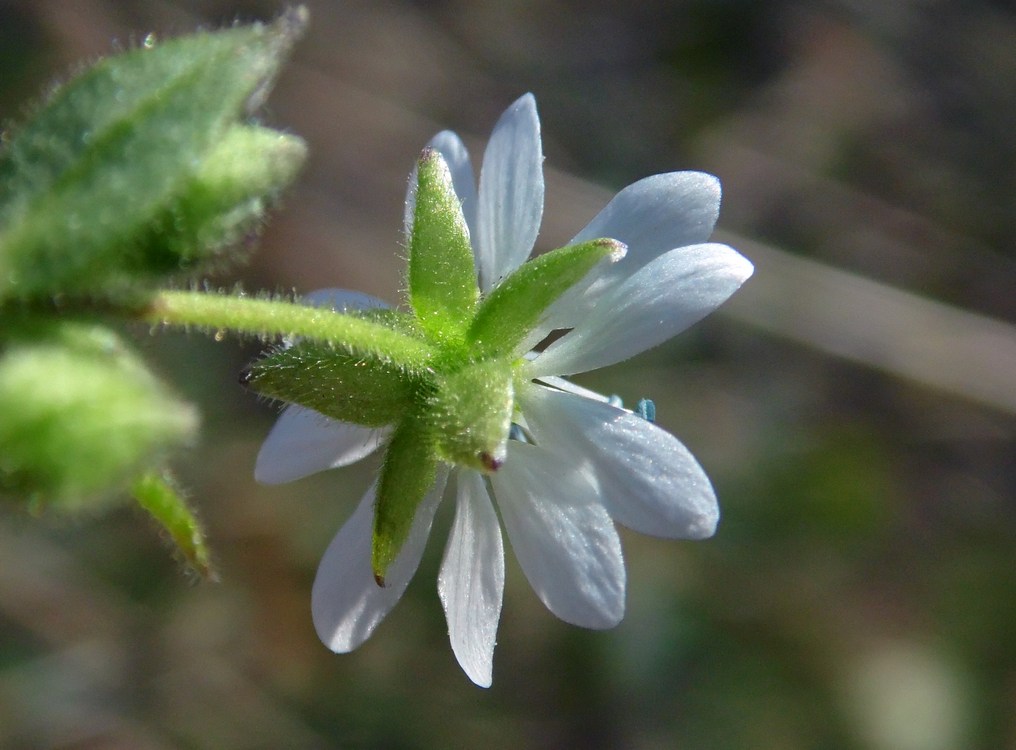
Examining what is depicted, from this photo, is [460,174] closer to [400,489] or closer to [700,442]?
[400,489]

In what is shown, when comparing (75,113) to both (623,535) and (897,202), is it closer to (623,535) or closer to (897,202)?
(623,535)

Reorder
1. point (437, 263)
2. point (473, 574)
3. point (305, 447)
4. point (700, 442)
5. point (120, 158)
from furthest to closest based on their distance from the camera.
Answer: point (700, 442) < point (305, 447) < point (473, 574) < point (437, 263) < point (120, 158)

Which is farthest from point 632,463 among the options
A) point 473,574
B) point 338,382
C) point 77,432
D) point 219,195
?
point 77,432

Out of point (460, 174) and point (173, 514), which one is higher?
point (460, 174)

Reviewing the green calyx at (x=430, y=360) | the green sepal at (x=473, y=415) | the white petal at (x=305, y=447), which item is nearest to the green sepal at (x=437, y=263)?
the green calyx at (x=430, y=360)

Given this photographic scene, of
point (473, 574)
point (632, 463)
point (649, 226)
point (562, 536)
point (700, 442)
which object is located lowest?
point (700, 442)

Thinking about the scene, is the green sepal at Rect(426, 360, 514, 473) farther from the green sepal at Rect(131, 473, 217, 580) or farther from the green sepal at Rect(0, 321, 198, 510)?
the green sepal at Rect(0, 321, 198, 510)

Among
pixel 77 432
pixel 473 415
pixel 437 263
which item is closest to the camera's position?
pixel 77 432

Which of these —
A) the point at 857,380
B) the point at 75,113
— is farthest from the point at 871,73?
the point at 75,113
